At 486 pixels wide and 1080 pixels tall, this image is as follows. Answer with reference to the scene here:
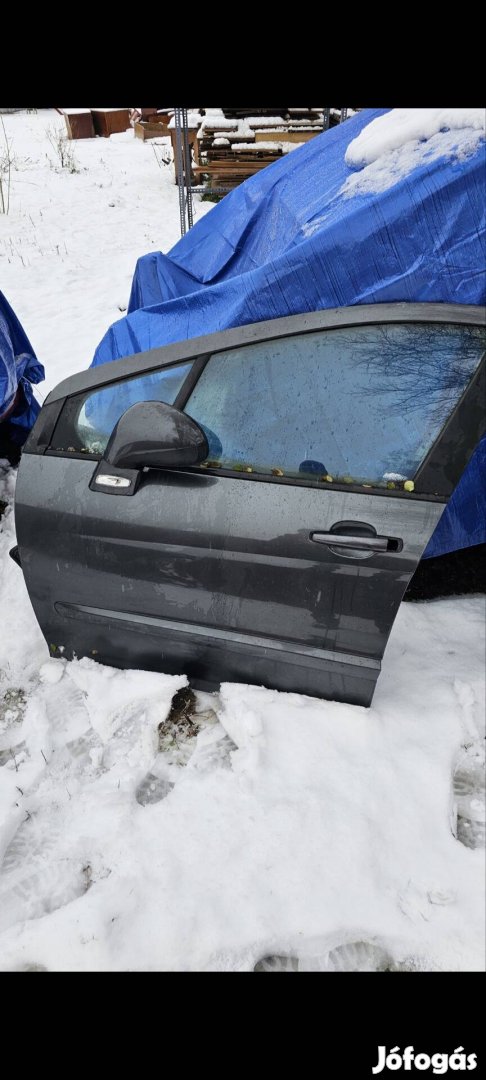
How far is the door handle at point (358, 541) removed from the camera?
162 cm

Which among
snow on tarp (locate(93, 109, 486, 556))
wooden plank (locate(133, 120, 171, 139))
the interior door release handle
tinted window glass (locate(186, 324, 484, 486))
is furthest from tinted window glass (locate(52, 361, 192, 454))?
wooden plank (locate(133, 120, 171, 139))

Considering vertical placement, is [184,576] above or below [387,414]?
below

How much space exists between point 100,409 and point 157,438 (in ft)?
1.25

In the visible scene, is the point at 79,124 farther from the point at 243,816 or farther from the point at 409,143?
the point at 243,816

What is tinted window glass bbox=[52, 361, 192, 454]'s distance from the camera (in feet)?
5.80

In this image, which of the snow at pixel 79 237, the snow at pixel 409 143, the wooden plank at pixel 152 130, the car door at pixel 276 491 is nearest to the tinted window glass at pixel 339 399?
the car door at pixel 276 491

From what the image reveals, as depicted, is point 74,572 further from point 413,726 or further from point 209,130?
point 209,130

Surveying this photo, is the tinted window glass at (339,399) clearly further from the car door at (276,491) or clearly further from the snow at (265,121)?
the snow at (265,121)

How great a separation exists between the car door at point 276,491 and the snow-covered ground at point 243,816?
25 centimetres

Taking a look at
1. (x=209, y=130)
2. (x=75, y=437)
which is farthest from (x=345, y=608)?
(x=209, y=130)

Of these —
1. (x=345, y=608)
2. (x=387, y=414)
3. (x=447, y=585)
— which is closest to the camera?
(x=387, y=414)

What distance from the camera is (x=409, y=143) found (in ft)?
5.59

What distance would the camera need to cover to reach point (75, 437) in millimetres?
1880
